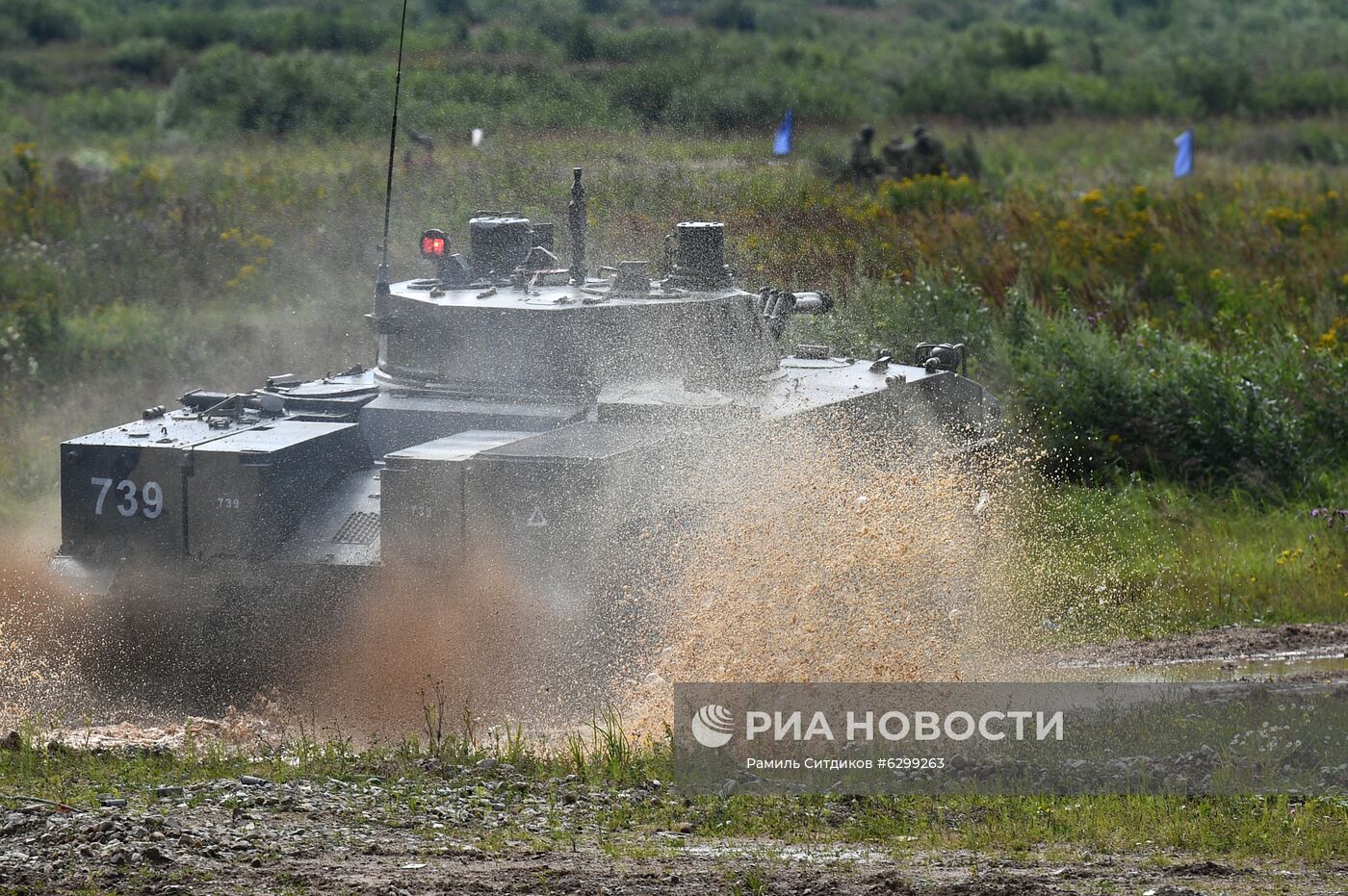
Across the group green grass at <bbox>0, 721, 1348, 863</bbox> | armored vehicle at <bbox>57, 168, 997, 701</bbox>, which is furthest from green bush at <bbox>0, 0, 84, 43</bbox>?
green grass at <bbox>0, 721, 1348, 863</bbox>

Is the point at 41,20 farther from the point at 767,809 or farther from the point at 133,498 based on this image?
the point at 767,809

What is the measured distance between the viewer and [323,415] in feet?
31.9

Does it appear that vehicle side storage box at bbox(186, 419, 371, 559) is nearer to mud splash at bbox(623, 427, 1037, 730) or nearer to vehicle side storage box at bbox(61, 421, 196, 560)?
vehicle side storage box at bbox(61, 421, 196, 560)

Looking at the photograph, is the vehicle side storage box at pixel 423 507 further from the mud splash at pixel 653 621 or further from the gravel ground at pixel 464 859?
the gravel ground at pixel 464 859

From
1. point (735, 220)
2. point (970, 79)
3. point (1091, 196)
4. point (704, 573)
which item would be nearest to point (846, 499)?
point (704, 573)

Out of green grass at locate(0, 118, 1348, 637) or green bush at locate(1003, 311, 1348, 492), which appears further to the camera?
green bush at locate(1003, 311, 1348, 492)

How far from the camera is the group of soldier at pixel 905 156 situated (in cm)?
2123

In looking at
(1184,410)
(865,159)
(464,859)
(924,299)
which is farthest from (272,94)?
(464,859)

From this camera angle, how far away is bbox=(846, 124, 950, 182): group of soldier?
2123 centimetres

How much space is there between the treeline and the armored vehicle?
168 inches

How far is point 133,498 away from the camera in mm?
8781

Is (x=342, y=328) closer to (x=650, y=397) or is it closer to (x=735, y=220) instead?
(x=735, y=220)

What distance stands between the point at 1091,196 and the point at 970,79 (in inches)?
481

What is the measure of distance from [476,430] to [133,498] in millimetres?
1665
